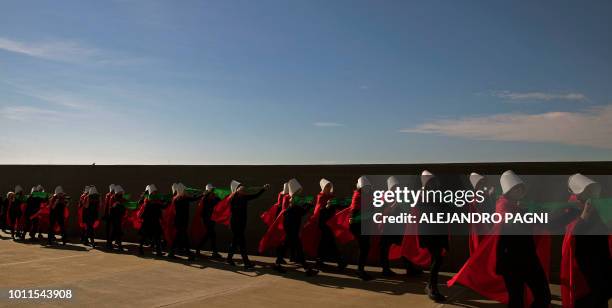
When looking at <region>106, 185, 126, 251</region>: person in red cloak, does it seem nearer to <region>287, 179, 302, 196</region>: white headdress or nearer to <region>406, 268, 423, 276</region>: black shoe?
<region>287, 179, 302, 196</region>: white headdress

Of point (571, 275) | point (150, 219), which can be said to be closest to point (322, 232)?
point (150, 219)

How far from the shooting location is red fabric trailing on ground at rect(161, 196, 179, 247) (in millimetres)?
12531

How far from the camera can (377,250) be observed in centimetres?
998

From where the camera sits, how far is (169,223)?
12.7 meters

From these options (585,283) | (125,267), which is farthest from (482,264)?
(125,267)

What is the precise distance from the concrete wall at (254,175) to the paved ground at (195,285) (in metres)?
1.69

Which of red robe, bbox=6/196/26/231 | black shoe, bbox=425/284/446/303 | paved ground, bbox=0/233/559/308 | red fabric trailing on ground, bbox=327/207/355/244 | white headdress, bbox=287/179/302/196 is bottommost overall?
paved ground, bbox=0/233/559/308

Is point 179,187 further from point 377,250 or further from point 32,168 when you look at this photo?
point 32,168

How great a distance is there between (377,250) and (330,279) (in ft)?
4.17

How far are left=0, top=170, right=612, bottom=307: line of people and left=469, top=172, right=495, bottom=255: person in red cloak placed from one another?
2 cm

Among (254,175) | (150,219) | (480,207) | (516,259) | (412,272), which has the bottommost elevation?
(412,272)

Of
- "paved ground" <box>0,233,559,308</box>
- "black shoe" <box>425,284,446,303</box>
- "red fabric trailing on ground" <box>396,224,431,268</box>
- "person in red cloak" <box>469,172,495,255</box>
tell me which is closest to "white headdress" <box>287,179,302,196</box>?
"paved ground" <box>0,233,559,308</box>

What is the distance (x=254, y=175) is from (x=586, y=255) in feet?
29.7

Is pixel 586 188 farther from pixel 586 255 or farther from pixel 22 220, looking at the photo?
pixel 22 220
